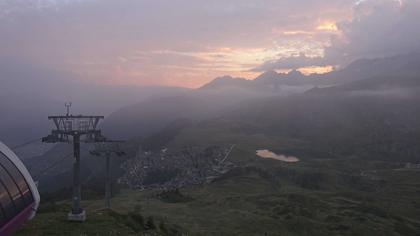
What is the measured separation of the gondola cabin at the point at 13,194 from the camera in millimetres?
29484

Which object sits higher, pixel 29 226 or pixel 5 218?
pixel 5 218

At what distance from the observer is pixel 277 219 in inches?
3159

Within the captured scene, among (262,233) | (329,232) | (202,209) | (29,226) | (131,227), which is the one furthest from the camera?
(202,209)

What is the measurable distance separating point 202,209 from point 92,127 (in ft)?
127

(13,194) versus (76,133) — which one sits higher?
(76,133)

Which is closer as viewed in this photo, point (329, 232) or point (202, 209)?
point (329, 232)

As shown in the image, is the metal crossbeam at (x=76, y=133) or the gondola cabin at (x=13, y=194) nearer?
the gondola cabin at (x=13, y=194)

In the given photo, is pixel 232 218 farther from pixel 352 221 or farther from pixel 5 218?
pixel 5 218

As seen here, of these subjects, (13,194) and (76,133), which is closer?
(13,194)

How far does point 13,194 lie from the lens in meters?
31.1

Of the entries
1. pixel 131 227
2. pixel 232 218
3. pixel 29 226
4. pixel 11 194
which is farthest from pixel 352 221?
pixel 11 194

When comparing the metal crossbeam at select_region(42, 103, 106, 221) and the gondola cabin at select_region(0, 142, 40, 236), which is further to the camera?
the metal crossbeam at select_region(42, 103, 106, 221)

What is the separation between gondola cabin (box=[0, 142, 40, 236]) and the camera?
29.5 metres

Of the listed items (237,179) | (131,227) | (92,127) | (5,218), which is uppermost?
(92,127)
